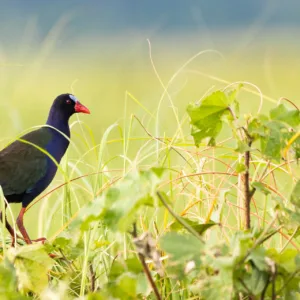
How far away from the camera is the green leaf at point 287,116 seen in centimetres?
163

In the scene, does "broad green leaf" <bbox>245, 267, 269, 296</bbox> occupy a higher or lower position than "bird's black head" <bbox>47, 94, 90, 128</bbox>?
higher

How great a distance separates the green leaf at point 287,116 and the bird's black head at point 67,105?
90.8 inches

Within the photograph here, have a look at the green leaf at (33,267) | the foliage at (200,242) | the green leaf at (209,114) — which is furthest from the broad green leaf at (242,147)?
the green leaf at (33,267)

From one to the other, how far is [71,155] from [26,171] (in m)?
0.27

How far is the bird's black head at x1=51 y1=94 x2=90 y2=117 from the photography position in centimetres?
384

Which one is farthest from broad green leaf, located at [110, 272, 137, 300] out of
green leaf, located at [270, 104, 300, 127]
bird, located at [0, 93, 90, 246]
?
bird, located at [0, 93, 90, 246]

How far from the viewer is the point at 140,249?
1.26 metres

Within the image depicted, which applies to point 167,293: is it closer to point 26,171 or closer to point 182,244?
point 182,244

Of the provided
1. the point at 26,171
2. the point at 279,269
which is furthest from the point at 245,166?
the point at 26,171

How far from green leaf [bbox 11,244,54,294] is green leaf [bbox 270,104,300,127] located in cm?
62

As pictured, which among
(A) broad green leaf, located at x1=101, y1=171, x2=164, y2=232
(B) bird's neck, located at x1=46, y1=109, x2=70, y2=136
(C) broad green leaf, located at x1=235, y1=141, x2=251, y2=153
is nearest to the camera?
(A) broad green leaf, located at x1=101, y1=171, x2=164, y2=232

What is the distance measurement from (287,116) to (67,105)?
237 cm

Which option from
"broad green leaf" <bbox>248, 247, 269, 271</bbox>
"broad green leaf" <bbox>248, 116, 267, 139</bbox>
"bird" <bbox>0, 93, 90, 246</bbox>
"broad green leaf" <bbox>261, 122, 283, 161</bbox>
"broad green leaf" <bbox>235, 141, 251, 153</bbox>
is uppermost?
"broad green leaf" <bbox>248, 116, 267, 139</bbox>

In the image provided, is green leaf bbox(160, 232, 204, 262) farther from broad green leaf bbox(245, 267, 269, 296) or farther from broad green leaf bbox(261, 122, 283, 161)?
broad green leaf bbox(261, 122, 283, 161)
